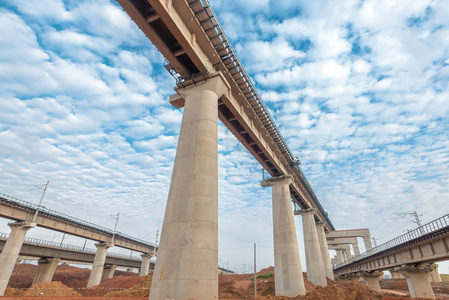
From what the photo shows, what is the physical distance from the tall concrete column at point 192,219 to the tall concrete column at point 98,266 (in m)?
46.3

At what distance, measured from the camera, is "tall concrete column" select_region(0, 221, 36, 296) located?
97.8ft

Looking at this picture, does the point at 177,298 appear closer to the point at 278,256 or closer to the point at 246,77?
the point at 246,77

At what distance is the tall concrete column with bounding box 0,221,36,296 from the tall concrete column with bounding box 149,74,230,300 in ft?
113

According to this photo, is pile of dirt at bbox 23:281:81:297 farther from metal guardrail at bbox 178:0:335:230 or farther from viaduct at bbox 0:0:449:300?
metal guardrail at bbox 178:0:335:230

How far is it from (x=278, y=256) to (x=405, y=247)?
49.7 ft

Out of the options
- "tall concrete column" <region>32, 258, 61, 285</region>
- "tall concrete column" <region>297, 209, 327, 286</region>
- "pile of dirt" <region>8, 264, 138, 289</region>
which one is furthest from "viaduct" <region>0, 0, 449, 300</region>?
"pile of dirt" <region>8, 264, 138, 289</region>

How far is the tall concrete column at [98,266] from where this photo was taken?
147 ft

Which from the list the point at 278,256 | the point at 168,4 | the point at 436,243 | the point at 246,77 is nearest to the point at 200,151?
the point at 168,4

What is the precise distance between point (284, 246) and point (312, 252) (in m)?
18.6

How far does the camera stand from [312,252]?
3947cm

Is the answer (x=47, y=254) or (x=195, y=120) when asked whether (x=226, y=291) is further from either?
(x=47, y=254)

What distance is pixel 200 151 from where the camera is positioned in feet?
38.7

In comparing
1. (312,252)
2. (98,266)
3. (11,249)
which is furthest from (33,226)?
(312,252)

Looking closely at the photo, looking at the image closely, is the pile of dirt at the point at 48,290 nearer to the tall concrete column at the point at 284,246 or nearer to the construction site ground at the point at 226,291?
the construction site ground at the point at 226,291
